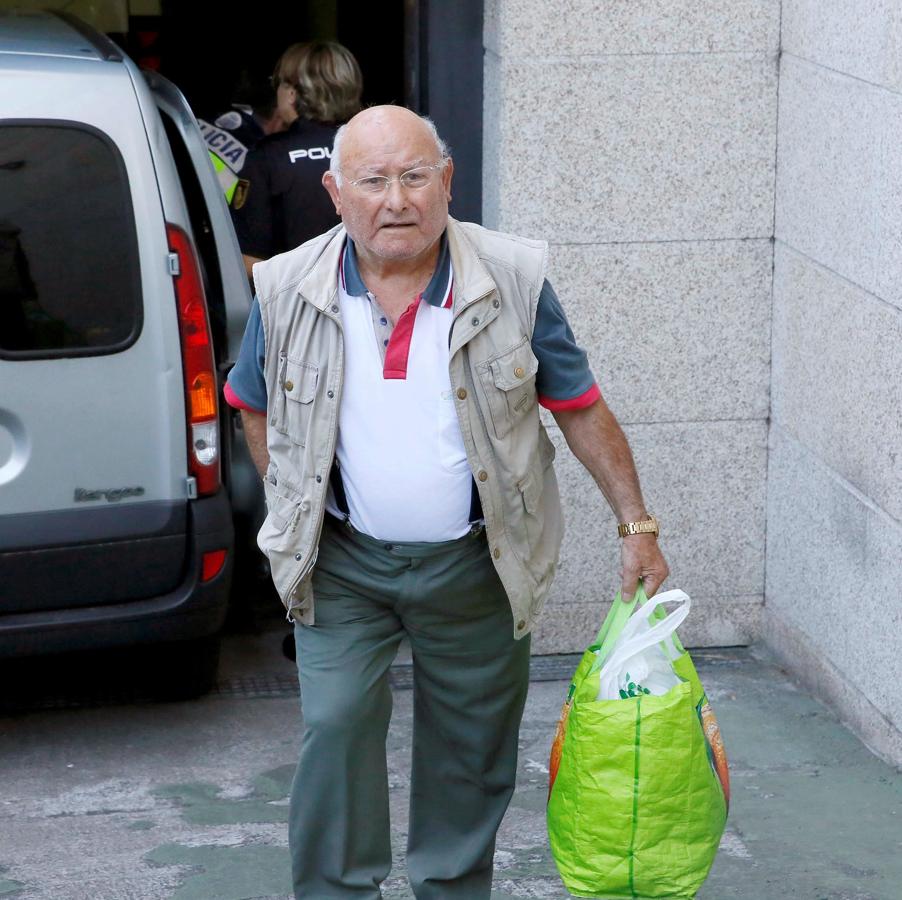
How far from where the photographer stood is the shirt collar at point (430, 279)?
345 centimetres

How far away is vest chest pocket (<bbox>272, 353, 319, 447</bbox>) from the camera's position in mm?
3436

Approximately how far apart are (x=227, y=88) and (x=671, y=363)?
5.53 meters

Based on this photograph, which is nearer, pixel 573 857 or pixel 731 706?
pixel 573 857

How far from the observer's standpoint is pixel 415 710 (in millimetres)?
3826

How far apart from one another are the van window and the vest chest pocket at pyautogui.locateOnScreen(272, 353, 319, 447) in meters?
1.37

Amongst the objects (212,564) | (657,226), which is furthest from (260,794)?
(657,226)

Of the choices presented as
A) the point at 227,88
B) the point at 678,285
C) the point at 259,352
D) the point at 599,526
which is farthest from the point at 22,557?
the point at 227,88

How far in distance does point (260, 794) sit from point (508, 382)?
6.04ft

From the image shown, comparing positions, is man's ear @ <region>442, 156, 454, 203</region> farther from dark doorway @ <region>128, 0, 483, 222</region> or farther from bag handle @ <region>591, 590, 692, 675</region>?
dark doorway @ <region>128, 0, 483, 222</region>

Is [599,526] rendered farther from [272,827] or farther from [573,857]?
[573,857]

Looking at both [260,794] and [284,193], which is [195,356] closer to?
[260,794]

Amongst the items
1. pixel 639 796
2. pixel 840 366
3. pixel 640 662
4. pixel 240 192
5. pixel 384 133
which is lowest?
pixel 639 796

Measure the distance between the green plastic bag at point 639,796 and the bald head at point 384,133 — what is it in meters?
1.17

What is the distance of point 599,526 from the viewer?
223 inches
